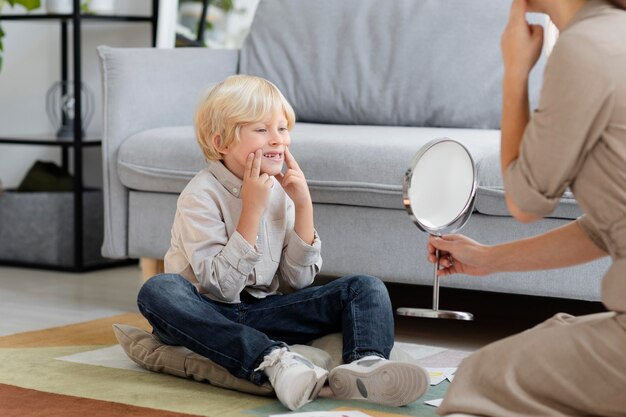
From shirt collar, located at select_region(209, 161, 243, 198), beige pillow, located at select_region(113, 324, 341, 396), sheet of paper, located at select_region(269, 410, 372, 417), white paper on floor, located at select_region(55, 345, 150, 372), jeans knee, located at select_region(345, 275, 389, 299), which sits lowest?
white paper on floor, located at select_region(55, 345, 150, 372)

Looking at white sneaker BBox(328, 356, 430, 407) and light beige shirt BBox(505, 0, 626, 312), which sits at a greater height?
light beige shirt BBox(505, 0, 626, 312)

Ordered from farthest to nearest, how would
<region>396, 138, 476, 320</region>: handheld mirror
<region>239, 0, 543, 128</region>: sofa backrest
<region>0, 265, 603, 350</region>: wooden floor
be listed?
<region>239, 0, 543, 128</region>: sofa backrest < <region>0, 265, 603, 350</region>: wooden floor < <region>396, 138, 476, 320</region>: handheld mirror

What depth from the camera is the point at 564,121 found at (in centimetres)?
116

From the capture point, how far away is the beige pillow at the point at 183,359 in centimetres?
192

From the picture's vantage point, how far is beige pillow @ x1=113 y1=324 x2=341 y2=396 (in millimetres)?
1917

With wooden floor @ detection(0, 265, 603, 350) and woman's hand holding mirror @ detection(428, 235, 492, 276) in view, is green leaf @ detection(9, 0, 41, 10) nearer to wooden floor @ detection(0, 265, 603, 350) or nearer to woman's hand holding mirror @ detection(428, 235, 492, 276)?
wooden floor @ detection(0, 265, 603, 350)

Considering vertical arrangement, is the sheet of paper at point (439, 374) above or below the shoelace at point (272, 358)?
below

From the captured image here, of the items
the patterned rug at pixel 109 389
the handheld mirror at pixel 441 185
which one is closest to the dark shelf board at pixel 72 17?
the patterned rug at pixel 109 389

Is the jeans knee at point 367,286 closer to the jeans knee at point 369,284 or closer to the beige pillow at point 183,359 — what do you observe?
the jeans knee at point 369,284

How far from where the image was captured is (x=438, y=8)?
3107 mm

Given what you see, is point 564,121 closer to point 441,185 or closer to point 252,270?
point 441,185

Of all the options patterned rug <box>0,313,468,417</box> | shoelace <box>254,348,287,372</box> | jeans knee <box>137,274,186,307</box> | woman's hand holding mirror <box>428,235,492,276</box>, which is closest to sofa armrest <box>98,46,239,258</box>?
patterned rug <box>0,313,468,417</box>

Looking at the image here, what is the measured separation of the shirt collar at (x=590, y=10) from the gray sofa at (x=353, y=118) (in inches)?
40.8

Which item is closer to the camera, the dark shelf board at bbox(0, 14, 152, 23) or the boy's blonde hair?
the boy's blonde hair
